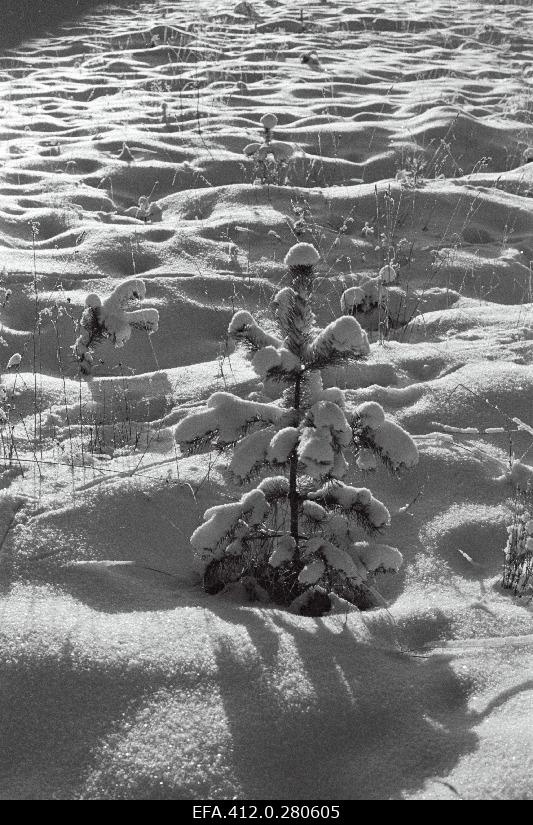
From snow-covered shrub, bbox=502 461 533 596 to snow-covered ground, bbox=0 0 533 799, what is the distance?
0.04 m

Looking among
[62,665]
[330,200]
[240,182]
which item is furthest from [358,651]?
[240,182]

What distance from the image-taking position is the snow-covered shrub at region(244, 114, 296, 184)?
5.74m

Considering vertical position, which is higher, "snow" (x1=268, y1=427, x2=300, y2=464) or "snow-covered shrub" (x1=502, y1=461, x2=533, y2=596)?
"snow" (x1=268, y1=427, x2=300, y2=464)

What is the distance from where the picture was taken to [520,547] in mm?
2340

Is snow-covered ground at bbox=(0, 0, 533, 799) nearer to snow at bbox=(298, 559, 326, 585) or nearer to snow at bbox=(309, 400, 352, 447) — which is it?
snow at bbox=(298, 559, 326, 585)

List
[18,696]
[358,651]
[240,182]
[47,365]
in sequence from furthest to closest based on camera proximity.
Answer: [240,182] < [47,365] < [358,651] < [18,696]

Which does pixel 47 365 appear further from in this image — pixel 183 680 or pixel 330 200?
pixel 330 200

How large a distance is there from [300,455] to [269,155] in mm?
→ 4619

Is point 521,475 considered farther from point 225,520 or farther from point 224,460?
point 225,520

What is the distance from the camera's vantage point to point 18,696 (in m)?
1.68

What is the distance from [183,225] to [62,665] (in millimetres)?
3844

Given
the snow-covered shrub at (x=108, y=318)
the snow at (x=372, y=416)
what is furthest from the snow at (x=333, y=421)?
the snow-covered shrub at (x=108, y=318)
